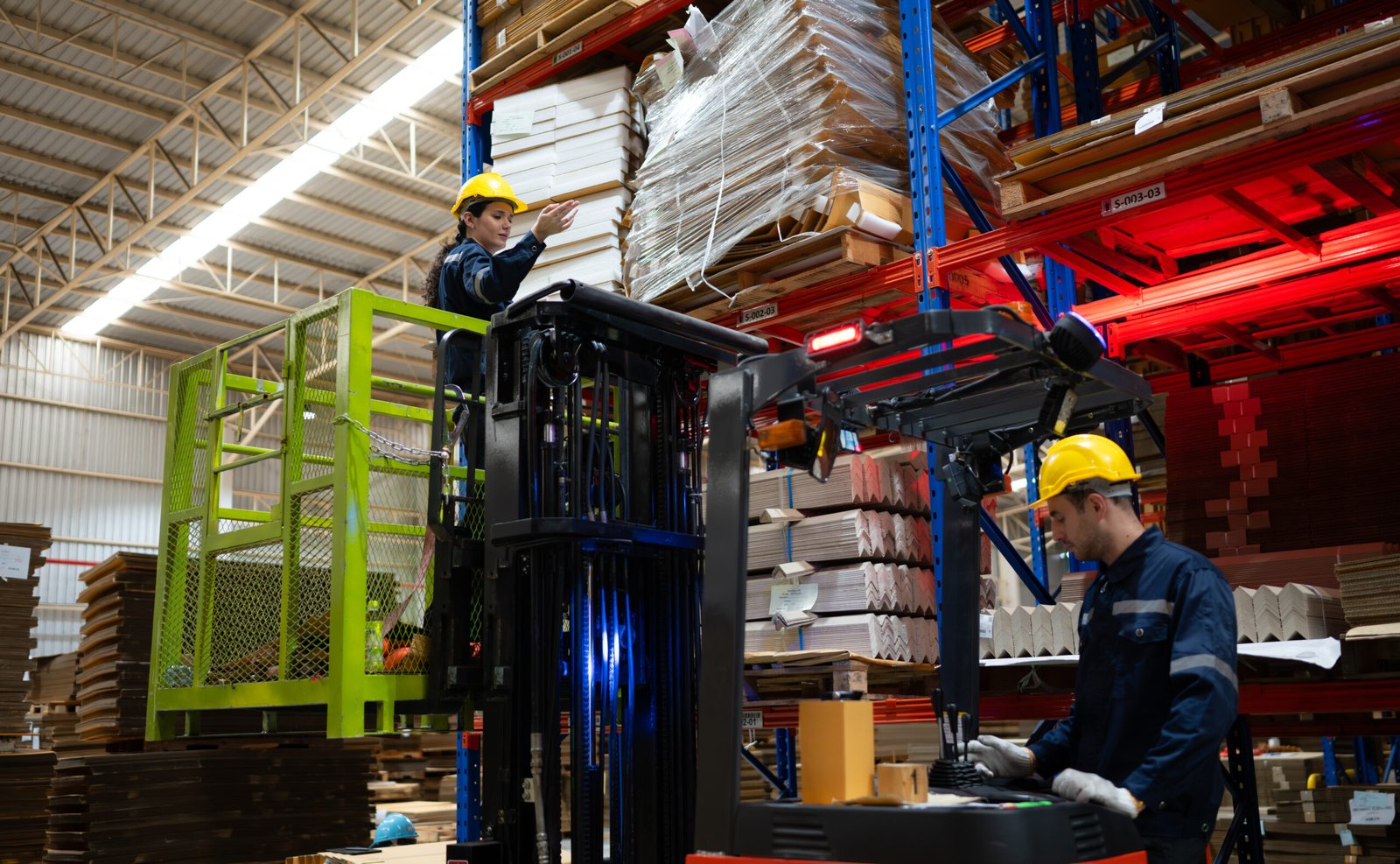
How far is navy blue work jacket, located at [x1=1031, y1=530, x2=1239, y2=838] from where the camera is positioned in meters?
3.22

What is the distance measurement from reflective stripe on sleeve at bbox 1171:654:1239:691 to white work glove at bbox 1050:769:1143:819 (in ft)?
1.22

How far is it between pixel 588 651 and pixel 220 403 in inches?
93.1

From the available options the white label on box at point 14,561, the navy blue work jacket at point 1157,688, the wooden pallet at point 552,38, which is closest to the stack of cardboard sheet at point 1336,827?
the navy blue work jacket at point 1157,688

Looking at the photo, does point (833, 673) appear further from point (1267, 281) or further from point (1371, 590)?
point (1267, 281)

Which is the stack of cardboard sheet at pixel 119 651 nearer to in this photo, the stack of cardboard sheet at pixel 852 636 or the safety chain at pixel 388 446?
the safety chain at pixel 388 446

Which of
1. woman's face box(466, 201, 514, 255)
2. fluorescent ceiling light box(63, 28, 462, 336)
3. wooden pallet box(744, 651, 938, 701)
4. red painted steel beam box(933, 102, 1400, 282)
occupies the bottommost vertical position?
wooden pallet box(744, 651, 938, 701)

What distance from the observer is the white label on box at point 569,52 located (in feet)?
24.6

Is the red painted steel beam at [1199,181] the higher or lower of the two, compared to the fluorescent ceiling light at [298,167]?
lower

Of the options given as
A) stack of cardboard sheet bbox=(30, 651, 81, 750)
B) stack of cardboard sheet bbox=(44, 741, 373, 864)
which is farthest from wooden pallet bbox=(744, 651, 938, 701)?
stack of cardboard sheet bbox=(30, 651, 81, 750)

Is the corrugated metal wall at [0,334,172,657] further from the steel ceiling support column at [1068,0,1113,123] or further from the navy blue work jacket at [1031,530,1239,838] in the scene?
the navy blue work jacket at [1031,530,1239,838]

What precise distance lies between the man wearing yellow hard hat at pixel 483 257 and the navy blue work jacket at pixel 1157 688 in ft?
8.23

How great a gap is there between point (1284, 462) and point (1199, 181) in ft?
6.19

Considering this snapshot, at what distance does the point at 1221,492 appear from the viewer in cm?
628

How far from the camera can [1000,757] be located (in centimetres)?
364
